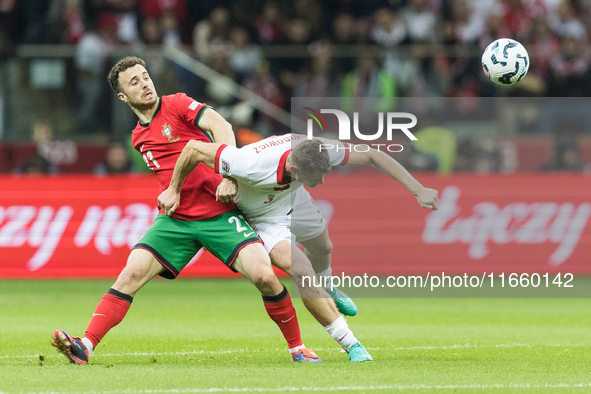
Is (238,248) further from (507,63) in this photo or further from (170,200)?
(507,63)

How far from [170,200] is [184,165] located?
0.34 meters

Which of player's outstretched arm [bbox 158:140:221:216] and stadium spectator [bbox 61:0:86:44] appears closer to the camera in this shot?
player's outstretched arm [bbox 158:140:221:216]

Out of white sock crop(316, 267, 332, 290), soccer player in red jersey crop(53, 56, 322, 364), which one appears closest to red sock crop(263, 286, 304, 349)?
soccer player in red jersey crop(53, 56, 322, 364)

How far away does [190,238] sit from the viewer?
782 centimetres

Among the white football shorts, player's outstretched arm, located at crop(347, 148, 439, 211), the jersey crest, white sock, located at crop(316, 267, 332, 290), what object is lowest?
white sock, located at crop(316, 267, 332, 290)

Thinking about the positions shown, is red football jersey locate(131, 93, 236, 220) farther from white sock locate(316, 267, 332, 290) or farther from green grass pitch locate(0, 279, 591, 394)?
white sock locate(316, 267, 332, 290)

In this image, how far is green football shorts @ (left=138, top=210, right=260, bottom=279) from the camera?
7.69 metres

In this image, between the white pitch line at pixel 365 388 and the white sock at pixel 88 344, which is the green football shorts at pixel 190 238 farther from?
the white pitch line at pixel 365 388

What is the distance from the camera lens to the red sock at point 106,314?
7.55 m

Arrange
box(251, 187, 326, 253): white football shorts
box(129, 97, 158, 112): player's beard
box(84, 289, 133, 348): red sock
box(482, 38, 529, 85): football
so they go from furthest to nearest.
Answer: box(482, 38, 529, 85): football
box(251, 187, 326, 253): white football shorts
box(129, 97, 158, 112): player's beard
box(84, 289, 133, 348): red sock

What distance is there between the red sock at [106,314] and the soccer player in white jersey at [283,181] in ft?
2.68

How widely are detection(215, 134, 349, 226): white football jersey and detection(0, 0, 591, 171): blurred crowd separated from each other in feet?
26.0

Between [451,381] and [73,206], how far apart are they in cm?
977

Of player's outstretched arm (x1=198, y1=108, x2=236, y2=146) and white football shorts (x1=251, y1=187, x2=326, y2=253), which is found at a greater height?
player's outstretched arm (x1=198, y1=108, x2=236, y2=146)
